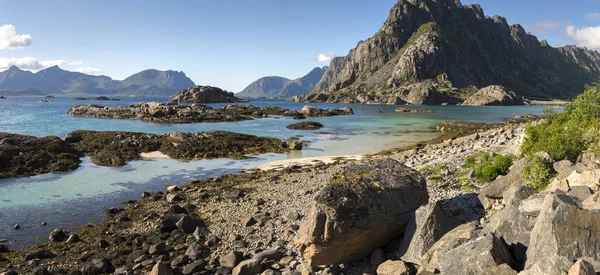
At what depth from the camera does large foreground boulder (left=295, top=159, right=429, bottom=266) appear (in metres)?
10.4

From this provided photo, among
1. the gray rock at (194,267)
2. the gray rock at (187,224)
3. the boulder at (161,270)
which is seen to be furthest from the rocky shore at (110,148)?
the boulder at (161,270)

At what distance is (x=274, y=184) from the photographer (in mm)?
24656

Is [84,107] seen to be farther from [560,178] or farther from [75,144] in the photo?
[560,178]

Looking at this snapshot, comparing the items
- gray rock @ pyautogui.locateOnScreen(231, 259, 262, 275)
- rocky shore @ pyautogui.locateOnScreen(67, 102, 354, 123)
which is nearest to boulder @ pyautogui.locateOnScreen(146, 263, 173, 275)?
gray rock @ pyautogui.locateOnScreen(231, 259, 262, 275)

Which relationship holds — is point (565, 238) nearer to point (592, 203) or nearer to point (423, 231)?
point (592, 203)

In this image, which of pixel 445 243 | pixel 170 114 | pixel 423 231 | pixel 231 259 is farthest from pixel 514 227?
pixel 170 114

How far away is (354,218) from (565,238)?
5.31m

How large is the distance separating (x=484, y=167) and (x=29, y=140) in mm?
46654

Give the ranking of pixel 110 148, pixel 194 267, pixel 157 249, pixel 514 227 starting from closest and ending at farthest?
pixel 514 227 → pixel 194 267 → pixel 157 249 → pixel 110 148

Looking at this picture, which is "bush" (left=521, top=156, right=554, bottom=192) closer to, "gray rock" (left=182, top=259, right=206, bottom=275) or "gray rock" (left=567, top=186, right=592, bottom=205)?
"gray rock" (left=567, top=186, right=592, bottom=205)

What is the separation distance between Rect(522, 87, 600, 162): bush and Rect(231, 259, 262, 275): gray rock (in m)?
14.0

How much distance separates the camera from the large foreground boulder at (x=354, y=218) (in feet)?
34.1

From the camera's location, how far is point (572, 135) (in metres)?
16.5

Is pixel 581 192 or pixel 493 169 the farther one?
pixel 493 169
